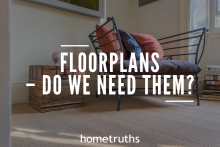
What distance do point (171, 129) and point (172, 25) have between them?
1860mm

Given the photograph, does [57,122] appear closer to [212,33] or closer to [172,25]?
[172,25]

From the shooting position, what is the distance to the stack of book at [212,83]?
1.94 metres

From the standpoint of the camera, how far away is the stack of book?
76.5 inches

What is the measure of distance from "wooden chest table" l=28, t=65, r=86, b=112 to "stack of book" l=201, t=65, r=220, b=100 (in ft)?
4.69

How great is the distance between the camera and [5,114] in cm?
38

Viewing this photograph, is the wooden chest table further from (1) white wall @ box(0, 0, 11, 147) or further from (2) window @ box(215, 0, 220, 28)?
(2) window @ box(215, 0, 220, 28)

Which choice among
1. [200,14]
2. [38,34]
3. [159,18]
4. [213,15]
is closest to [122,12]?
[159,18]

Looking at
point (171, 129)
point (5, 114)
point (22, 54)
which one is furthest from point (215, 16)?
point (5, 114)

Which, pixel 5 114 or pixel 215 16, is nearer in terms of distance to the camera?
pixel 5 114

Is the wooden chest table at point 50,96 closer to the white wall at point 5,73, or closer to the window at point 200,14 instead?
the white wall at point 5,73

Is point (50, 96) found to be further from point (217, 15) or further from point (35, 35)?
point (217, 15)

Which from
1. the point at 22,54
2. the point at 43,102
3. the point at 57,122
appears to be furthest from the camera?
the point at 22,54

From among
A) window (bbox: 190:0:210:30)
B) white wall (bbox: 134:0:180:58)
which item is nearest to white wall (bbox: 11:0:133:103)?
white wall (bbox: 134:0:180:58)

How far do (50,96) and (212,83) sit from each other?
1767mm
